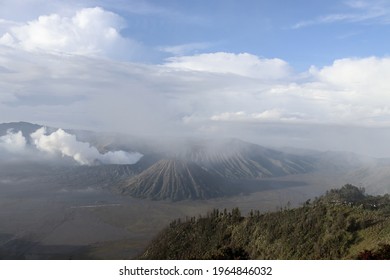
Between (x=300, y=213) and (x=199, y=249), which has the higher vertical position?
(x=300, y=213)

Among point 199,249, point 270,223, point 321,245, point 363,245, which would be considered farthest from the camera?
point 199,249

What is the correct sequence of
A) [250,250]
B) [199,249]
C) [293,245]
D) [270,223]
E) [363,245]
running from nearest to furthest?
[363,245]
[293,245]
[250,250]
[270,223]
[199,249]
